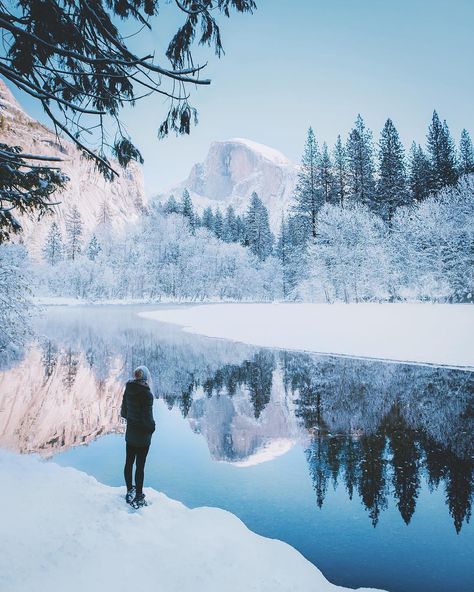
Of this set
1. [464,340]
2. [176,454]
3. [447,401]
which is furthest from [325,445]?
[464,340]

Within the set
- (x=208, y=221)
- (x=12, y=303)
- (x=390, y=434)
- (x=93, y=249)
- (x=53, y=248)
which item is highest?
(x=208, y=221)

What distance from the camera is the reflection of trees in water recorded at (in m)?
5.48

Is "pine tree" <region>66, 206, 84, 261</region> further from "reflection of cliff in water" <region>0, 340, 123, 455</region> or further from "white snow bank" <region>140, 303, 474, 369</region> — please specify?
"reflection of cliff in water" <region>0, 340, 123, 455</region>

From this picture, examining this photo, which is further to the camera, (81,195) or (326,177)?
(81,195)

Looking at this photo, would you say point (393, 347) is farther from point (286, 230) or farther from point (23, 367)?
point (286, 230)

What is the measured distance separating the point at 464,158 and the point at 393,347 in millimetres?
42043

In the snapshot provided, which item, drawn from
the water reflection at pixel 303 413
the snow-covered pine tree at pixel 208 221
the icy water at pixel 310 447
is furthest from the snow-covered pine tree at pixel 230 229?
the icy water at pixel 310 447

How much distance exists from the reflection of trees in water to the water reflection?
0.02 m

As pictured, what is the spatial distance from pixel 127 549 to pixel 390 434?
5525 mm

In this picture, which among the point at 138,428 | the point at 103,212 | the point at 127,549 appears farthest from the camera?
the point at 103,212

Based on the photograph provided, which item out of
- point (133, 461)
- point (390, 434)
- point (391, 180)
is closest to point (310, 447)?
point (390, 434)

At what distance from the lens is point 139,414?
484 centimetres

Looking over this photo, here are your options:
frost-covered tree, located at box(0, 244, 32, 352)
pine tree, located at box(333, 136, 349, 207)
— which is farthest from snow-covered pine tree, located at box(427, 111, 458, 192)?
frost-covered tree, located at box(0, 244, 32, 352)

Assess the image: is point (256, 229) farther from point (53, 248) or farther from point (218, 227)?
point (53, 248)
